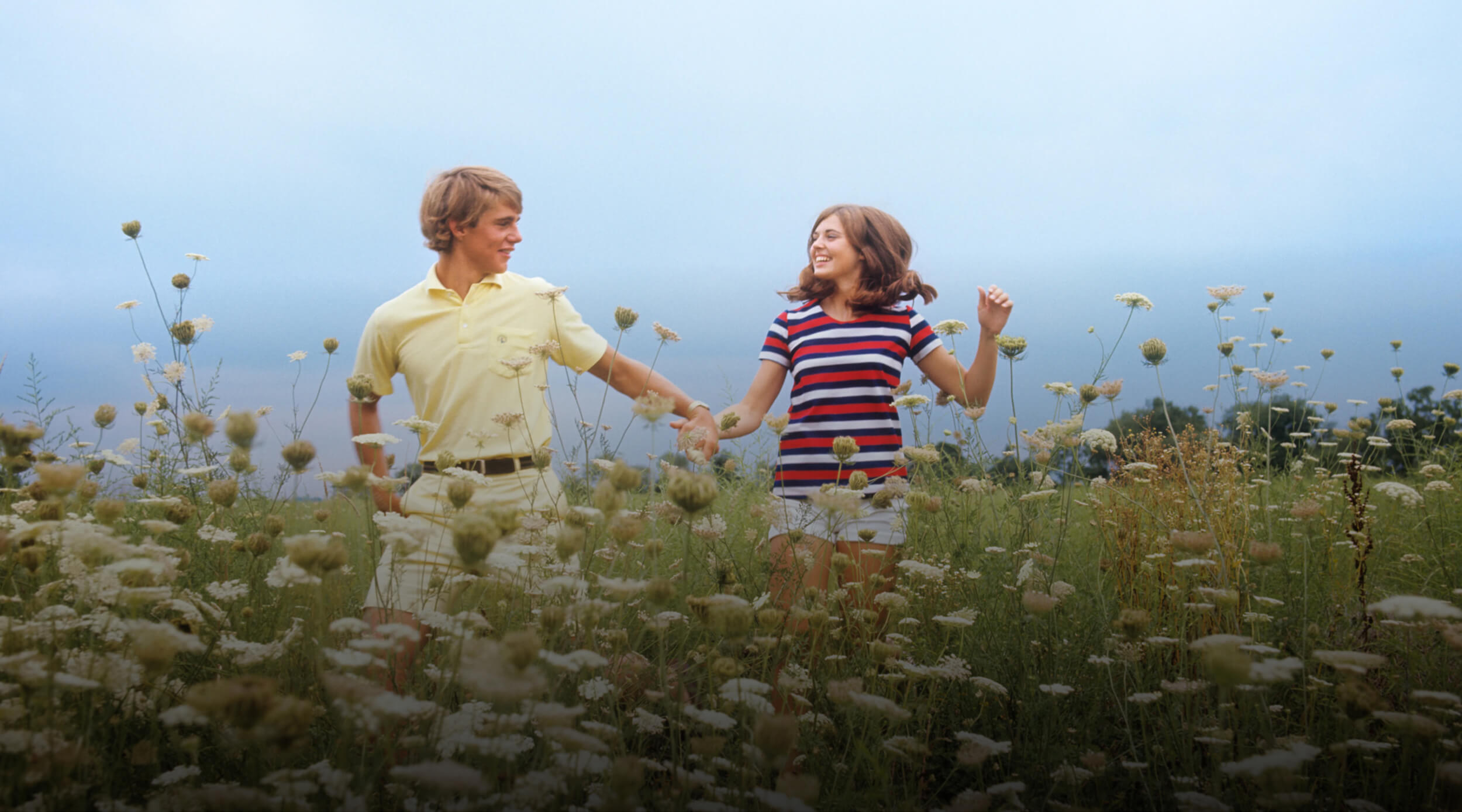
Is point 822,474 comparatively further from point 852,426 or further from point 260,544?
point 260,544

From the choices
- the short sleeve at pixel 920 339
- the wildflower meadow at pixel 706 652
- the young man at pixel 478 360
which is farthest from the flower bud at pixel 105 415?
the short sleeve at pixel 920 339

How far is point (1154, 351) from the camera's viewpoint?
307 centimetres

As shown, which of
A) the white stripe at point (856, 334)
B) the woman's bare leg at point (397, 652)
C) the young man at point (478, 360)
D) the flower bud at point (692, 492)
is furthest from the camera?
the white stripe at point (856, 334)

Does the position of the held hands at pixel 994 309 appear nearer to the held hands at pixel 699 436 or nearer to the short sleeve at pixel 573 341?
the held hands at pixel 699 436

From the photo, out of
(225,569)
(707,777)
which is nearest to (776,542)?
(707,777)

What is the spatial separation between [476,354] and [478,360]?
2 centimetres

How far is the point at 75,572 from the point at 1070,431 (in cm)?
309

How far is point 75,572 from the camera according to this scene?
1848 mm

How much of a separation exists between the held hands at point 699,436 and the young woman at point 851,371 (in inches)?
3.4

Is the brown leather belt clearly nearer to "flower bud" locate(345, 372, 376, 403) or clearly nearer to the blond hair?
"flower bud" locate(345, 372, 376, 403)

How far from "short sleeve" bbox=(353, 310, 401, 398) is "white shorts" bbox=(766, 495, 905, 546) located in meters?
1.62

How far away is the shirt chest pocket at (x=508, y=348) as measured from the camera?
309 centimetres

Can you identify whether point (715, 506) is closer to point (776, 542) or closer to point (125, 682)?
point (776, 542)

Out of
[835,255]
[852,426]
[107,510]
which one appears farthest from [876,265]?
[107,510]
